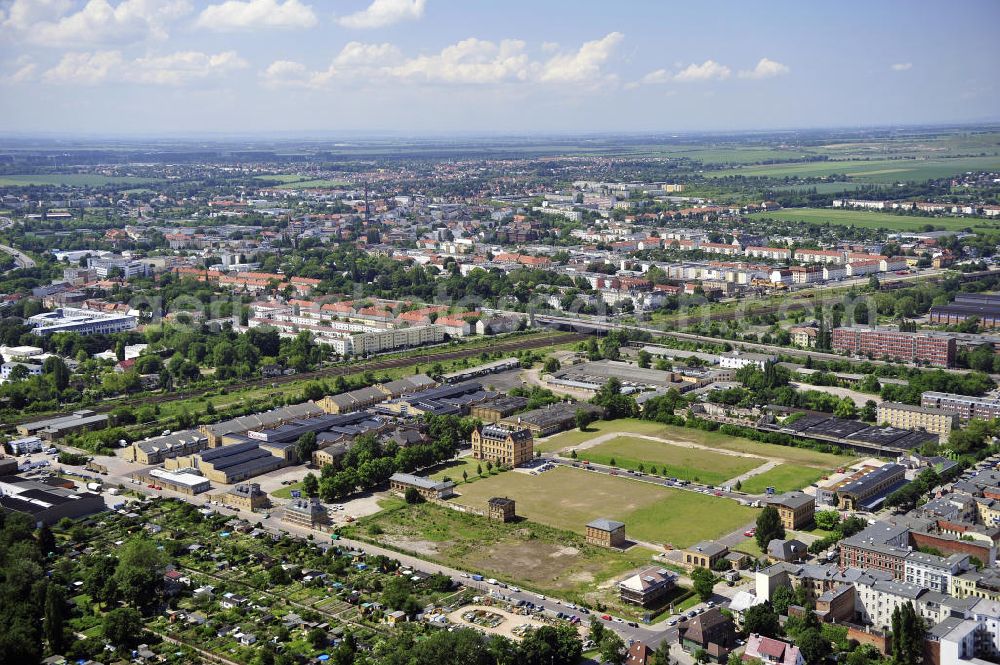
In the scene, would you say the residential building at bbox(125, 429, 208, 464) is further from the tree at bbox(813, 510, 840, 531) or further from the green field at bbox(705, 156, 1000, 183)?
the green field at bbox(705, 156, 1000, 183)

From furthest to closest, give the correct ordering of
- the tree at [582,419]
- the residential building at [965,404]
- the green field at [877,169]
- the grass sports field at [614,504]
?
the green field at [877,169]
the tree at [582,419]
the residential building at [965,404]
the grass sports field at [614,504]

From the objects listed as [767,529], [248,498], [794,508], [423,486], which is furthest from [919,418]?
[248,498]

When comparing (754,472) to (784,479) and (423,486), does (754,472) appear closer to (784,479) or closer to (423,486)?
(784,479)

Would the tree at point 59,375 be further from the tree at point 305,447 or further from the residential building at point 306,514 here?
the residential building at point 306,514

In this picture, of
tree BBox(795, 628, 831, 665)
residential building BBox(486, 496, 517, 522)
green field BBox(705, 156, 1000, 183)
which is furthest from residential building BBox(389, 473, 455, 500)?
green field BBox(705, 156, 1000, 183)

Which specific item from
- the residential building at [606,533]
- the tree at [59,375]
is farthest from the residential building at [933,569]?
the tree at [59,375]
